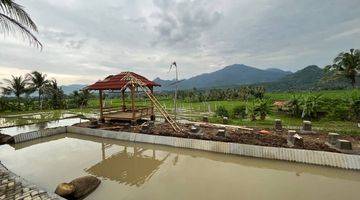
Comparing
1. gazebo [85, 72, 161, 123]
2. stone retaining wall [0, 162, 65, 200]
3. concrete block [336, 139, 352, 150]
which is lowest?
stone retaining wall [0, 162, 65, 200]

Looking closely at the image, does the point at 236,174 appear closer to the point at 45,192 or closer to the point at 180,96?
the point at 45,192

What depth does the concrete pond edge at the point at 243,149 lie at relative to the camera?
8.20 m

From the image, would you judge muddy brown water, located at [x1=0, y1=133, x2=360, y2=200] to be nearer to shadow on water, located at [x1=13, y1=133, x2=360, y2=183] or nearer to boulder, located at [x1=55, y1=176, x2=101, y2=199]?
shadow on water, located at [x1=13, y1=133, x2=360, y2=183]

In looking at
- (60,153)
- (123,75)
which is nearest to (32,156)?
(60,153)

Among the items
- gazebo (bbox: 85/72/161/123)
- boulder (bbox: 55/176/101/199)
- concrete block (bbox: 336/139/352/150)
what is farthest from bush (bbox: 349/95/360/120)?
boulder (bbox: 55/176/101/199)

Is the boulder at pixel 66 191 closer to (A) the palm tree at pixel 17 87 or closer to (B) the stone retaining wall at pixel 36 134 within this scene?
(B) the stone retaining wall at pixel 36 134

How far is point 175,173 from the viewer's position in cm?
839

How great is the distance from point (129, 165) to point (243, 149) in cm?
444

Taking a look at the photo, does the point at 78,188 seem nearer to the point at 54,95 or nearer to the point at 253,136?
the point at 253,136

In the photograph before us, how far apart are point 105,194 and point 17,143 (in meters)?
8.66

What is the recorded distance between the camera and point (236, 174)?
8086 mm

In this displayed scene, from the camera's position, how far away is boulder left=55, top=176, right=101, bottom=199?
20.9ft

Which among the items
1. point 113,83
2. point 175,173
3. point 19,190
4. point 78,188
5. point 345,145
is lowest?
point 175,173

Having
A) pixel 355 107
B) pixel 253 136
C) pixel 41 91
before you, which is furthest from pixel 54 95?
pixel 355 107
